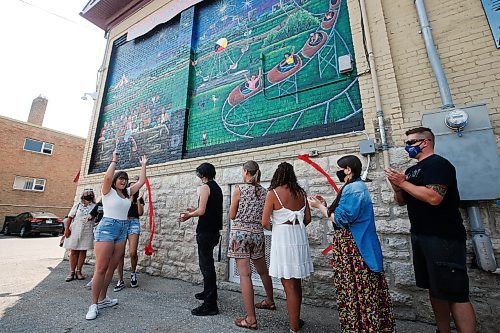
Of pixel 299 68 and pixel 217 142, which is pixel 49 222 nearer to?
pixel 217 142

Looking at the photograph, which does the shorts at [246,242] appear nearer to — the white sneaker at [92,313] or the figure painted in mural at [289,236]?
the figure painted in mural at [289,236]

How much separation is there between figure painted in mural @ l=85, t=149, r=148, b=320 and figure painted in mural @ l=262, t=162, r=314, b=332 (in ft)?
6.23

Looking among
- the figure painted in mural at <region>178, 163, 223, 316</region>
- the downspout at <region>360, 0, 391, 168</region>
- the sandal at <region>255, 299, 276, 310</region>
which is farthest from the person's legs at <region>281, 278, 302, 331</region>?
the downspout at <region>360, 0, 391, 168</region>

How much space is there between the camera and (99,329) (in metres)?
2.54

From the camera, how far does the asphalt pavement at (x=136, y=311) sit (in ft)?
8.50

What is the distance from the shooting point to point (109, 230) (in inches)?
117

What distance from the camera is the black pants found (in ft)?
9.80

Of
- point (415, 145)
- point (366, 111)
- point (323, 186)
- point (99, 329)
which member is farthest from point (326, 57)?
point (99, 329)

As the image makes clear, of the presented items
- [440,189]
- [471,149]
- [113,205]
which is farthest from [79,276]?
[471,149]

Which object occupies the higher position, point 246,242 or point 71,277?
point 246,242

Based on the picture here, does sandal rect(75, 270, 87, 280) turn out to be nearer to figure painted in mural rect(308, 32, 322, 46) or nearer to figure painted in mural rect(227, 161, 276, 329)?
figure painted in mural rect(227, 161, 276, 329)

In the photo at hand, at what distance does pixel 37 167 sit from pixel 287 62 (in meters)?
19.7

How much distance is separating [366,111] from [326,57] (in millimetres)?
1297

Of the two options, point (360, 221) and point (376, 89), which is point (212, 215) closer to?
point (360, 221)
